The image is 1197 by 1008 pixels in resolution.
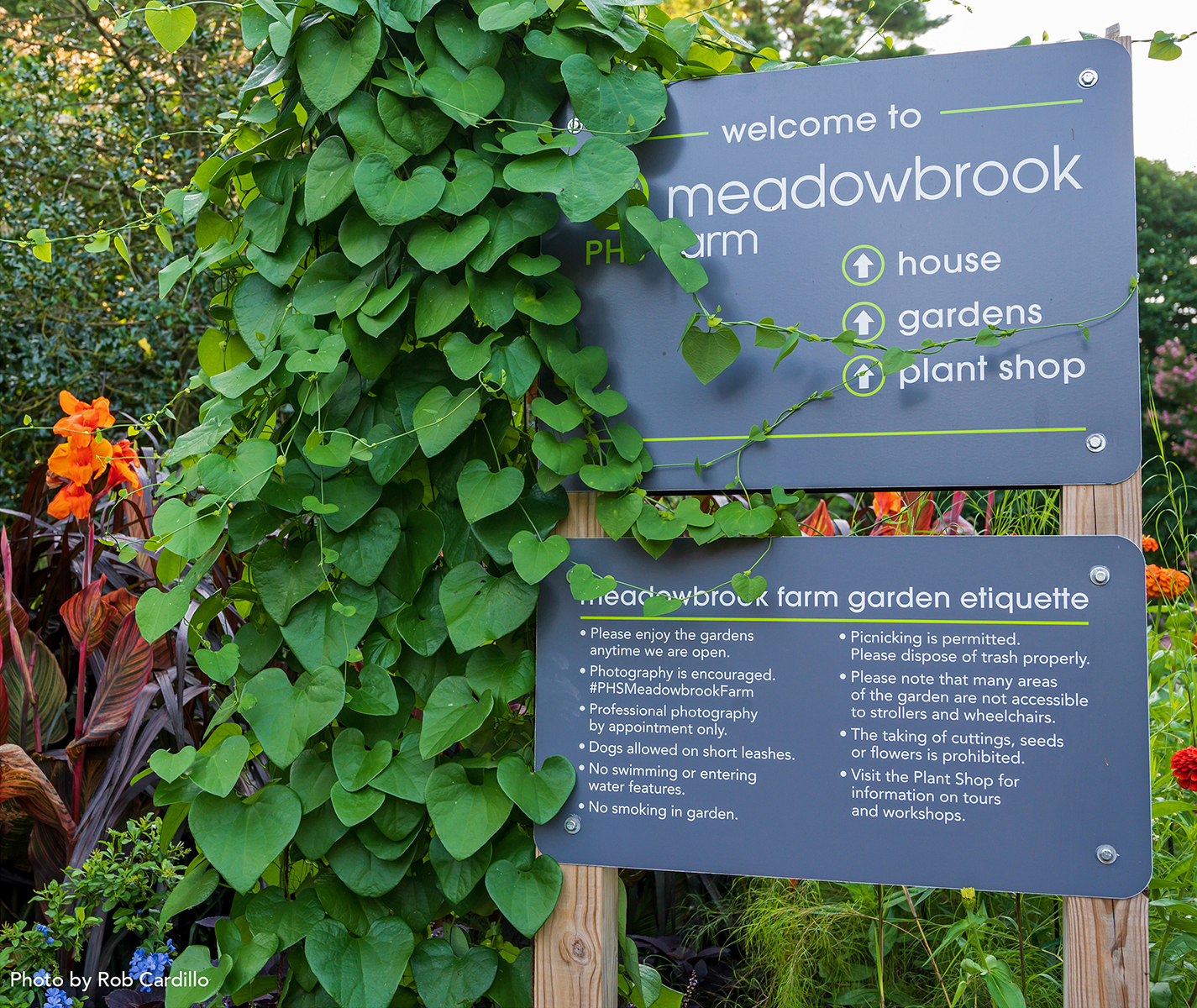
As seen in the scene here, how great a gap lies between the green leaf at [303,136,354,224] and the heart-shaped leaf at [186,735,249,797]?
78cm

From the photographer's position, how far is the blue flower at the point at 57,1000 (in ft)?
4.48

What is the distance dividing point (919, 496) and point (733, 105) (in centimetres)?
110

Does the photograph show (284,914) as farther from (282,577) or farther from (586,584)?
(586,584)

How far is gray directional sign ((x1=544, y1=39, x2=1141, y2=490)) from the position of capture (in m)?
1.19

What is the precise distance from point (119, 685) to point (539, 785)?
0.95m

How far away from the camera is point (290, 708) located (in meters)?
1.23

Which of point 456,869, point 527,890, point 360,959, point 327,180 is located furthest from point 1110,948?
point 327,180

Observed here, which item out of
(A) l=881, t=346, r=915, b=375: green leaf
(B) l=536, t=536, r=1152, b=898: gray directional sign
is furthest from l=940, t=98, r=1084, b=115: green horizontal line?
(B) l=536, t=536, r=1152, b=898: gray directional sign

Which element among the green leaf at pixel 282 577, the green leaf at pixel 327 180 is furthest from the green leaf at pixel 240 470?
the green leaf at pixel 327 180

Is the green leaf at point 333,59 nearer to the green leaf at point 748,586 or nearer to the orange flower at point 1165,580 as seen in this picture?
the green leaf at point 748,586

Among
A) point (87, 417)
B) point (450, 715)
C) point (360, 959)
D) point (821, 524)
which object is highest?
Result: point (87, 417)

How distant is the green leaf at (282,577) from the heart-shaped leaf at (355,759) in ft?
0.66

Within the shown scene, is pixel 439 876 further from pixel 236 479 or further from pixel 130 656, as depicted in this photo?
pixel 130 656

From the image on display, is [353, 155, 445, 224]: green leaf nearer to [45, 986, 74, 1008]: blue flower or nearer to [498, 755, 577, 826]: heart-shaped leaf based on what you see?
[498, 755, 577, 826]: heart-shaped leaf
